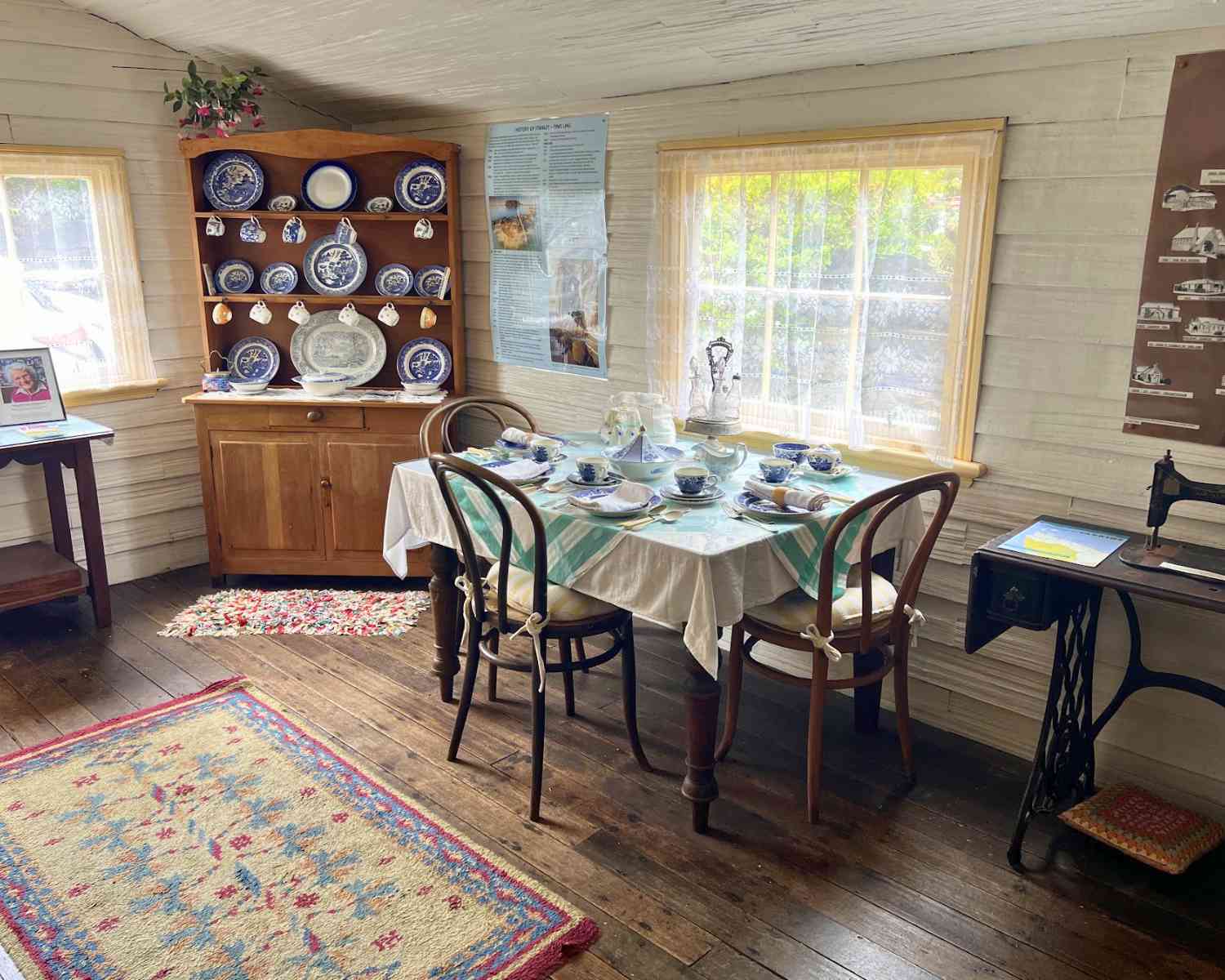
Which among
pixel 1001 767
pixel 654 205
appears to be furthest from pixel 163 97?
pixel 1001 767

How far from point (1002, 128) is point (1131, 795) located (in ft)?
5.67

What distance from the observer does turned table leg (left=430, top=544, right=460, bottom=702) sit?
2.91m

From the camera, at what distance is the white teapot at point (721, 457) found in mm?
2826

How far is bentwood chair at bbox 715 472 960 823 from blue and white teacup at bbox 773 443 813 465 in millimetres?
348

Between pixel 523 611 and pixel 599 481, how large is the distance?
1.34ft

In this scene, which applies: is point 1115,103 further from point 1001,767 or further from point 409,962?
point 409,962

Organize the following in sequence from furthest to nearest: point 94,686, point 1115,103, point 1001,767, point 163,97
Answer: point 163,97 → point 94,686 → point 1001,767 → point 1115,103

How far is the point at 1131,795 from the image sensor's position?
8.01 feet

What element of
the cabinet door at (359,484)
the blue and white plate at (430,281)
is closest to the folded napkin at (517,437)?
the cabinet door at (359,484)

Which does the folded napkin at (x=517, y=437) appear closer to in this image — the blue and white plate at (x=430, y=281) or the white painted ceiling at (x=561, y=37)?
the white painted ceiling at (x=561, y=37)

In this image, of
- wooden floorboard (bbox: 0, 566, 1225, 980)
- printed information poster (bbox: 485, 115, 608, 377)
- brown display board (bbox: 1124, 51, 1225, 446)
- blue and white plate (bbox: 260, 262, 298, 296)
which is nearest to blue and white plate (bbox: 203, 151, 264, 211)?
blue and white plate (bbox: 260, 262, 298, 296)

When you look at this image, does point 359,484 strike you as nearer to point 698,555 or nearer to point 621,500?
point 621,500

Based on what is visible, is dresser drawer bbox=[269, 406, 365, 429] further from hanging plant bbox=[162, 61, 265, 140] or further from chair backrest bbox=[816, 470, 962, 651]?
chair backrest bbox=[816, 470, 962, 651]

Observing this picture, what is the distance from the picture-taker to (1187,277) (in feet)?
7.46
